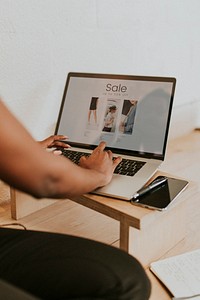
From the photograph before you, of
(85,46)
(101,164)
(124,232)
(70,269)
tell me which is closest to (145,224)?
(124,232)

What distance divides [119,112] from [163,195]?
327 mm

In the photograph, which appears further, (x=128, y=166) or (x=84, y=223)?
(x=84, y=223)

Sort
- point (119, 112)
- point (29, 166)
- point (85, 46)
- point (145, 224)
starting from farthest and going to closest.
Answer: point (85, 46), point (119, 112), point (145, 224), point (29, 166)

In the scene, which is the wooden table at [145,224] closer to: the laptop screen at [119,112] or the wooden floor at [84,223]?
the wooden floor at [84,223]

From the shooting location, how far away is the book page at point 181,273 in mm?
910

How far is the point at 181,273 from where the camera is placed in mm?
966

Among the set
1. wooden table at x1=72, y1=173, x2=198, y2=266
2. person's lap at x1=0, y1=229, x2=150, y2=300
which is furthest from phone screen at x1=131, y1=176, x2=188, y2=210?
person's lap at x1=0, y1=229, x2=150, y2=300

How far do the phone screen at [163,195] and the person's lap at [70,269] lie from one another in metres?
0.24

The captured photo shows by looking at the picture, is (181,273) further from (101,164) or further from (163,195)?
(101,164)

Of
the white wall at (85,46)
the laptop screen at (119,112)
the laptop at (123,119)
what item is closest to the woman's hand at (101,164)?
the laptop at (123,119)

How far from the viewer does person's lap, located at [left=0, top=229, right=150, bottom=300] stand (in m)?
0.59

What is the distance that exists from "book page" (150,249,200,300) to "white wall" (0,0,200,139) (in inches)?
27.5

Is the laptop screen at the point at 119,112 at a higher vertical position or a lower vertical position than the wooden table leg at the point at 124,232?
higher

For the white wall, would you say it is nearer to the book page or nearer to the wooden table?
the wooden table
